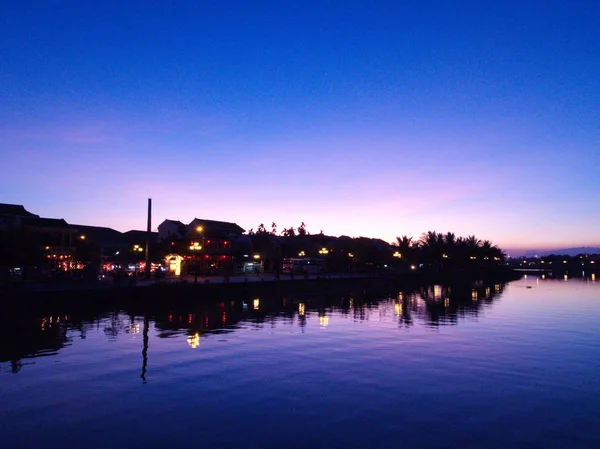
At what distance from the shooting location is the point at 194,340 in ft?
93.8

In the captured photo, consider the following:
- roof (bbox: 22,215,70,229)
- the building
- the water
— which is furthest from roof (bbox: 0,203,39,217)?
the water

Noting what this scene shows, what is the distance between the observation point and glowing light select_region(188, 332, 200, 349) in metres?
26.9

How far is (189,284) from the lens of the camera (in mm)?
53594

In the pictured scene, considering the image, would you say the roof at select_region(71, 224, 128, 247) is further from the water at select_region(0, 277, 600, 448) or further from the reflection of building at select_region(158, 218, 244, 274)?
the water at select_region(0, 277, 600, 448)

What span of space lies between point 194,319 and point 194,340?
1007 centimetres

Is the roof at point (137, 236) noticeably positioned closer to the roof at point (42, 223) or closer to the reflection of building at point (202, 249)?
the reflection of building at point (202, 249)

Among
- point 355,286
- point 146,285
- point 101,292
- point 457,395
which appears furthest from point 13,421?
point 355,286

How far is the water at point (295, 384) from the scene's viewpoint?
535 inches

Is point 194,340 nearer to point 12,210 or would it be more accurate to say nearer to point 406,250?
point 12,210

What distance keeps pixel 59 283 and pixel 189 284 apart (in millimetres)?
12908

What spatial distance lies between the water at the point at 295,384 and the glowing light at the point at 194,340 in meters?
0.06

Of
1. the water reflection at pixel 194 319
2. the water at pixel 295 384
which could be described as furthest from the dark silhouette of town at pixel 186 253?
the water at pixel 295 384

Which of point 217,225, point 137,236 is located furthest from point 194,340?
point 137,236

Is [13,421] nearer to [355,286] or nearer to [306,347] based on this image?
[306,347]
